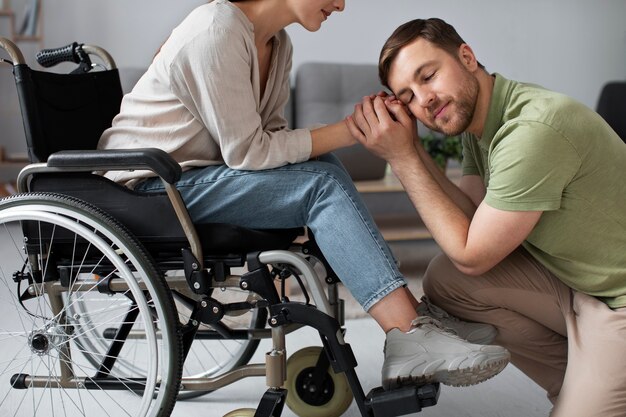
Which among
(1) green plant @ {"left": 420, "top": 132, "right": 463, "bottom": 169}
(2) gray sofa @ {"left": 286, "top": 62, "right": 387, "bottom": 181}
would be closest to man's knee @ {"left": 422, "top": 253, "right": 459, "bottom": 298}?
(1) green plant @ {"left": 420, "top": 132, "right": 463, "bottom": 169}

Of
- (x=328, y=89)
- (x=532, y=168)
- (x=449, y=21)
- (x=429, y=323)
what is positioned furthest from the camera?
(x=449, y=21)

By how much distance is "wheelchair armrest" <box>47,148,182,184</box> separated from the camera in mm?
1399

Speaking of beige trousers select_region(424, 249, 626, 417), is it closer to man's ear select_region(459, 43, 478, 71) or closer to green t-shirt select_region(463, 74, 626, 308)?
green t-shirt select_region(463, 74, 626, 308)

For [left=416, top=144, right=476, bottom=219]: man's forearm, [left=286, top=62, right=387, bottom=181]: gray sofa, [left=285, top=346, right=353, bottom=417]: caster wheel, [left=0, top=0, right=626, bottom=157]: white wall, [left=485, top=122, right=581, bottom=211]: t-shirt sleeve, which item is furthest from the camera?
[left=0, top=0, right=626, bottom=157]: white wall

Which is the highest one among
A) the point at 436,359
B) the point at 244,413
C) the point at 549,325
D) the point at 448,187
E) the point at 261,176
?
the point at 261,176

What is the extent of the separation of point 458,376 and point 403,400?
107mm

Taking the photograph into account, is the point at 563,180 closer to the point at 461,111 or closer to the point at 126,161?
the point at 461,111

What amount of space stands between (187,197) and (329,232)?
11.1 inches

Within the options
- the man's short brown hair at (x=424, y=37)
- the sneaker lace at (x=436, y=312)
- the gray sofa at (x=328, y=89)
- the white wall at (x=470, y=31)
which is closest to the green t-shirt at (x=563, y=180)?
the man's short brown hair at (x=424, y=37)

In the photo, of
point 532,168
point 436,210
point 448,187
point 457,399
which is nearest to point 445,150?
point 457,399

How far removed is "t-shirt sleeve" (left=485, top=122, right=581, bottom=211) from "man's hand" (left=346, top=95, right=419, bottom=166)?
0.69 ft

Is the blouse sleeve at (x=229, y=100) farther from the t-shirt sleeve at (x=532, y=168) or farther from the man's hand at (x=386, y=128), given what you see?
the t-shirt sleeve at (x=532, y=168)

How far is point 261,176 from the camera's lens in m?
1.50

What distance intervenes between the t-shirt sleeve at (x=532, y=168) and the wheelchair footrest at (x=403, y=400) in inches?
13.9
